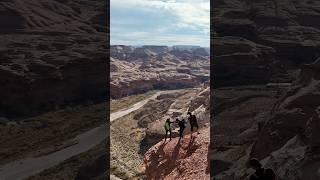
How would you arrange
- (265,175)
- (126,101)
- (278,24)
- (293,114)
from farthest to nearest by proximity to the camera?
1. (126,101)
2. (278,24)
3. (293,114)
4. (265,175)

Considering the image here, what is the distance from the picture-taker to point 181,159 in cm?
2094

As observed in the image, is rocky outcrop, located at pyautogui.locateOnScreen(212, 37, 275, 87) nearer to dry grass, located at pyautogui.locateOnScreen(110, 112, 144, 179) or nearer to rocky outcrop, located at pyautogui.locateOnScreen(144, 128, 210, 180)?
rocky outcrop, located at pyautogui.locateOnScreen(144, 128, 210, 180)

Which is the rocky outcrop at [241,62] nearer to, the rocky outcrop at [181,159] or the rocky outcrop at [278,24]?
the rocky outcrop at [278,24]

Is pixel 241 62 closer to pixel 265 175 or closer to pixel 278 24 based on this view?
pixel 278 24

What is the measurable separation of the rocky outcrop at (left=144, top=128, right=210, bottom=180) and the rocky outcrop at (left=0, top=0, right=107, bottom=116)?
594 cm

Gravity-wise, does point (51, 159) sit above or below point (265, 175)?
below

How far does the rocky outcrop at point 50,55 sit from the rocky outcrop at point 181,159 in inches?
234

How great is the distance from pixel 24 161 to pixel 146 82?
6496 centimetres

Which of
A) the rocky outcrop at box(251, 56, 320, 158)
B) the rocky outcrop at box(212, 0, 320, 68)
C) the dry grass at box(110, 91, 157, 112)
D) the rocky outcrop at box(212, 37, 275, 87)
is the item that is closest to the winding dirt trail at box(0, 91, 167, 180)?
the rocky outcrop at box(212, 37, 275, 87)

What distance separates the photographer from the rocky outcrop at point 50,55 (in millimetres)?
13242

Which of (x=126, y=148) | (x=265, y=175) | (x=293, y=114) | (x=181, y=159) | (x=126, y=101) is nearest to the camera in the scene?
(x=265, y=175)

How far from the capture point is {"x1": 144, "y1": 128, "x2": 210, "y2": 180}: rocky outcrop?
757 inches

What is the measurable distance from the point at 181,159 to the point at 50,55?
9.07 metres

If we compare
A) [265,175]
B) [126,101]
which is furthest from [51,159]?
[126,101]
